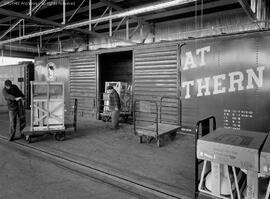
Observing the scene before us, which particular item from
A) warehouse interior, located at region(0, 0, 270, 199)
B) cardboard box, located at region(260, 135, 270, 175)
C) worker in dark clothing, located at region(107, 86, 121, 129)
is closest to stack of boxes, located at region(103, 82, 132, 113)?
warehouse interior, located at region(0, 0, 270, 199)

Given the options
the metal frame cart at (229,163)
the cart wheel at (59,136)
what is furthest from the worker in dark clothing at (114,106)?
the metal frame cart at (229,163)

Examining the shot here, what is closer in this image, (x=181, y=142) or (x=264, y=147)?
(x=264, y=147)

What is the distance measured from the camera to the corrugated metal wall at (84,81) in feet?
30.5

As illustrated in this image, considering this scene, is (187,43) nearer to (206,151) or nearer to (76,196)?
(206,151)

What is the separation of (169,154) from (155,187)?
1.59 m

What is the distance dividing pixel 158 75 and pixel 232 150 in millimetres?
5103

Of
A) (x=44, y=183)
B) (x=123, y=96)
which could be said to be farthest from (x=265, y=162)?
(x=123, y=96)

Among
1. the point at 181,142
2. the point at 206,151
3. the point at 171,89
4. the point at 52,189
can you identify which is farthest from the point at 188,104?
the point at 52,189

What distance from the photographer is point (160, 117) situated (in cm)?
713

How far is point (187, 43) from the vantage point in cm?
644

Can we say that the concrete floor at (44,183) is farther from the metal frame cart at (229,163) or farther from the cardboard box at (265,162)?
the cardboard box at (265,162)

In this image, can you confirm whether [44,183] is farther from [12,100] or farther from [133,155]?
[12,100]

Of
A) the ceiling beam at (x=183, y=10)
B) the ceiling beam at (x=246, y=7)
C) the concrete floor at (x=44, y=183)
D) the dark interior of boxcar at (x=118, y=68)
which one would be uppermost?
the ceiling beam at (x=183, y=10)

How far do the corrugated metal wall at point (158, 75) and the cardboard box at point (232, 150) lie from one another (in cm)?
421
